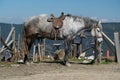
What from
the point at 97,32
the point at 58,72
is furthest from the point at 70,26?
the point at 58,72

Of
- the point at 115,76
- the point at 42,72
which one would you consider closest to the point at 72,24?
the point at 42,72

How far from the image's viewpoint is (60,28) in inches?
789

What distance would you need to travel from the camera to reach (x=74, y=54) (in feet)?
87.0

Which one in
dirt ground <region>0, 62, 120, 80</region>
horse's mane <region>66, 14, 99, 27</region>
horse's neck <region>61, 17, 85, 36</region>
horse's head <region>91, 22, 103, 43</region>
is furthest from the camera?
horse's head <region>91, 22, 103, 43</region>

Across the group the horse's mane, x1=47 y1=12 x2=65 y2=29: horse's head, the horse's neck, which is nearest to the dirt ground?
the horse's neck

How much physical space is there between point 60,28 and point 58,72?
11.8 ft

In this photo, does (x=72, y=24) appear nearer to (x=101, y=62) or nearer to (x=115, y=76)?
(x=101, y=62)

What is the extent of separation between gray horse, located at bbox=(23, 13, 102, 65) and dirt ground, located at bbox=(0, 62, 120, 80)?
1299mm

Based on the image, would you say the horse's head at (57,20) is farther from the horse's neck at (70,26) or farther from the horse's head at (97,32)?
the horse's head at (97,32)

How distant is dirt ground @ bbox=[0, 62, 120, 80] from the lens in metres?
15.3

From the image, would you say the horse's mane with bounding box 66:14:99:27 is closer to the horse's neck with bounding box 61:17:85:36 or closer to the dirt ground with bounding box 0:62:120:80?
the horse's neck with bounding box 61:17:85:36

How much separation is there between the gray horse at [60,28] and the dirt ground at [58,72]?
1.30 metres

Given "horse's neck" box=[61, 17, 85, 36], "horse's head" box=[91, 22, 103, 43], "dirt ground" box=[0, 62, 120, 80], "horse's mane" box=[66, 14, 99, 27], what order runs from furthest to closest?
"horse's head" box=[91, 22, 103, 43] → "horse's mane" box=[66, 14, 99, 27] → "horse's neck" box=[61, 17, 85, 36] → "dirt ground" box=[0, 62, 120, 80]

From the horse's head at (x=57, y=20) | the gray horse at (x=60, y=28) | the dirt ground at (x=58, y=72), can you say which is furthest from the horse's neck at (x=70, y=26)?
the dirt ground at (x=58, y=72)
